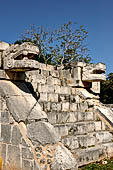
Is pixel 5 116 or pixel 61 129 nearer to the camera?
pixel 5 116

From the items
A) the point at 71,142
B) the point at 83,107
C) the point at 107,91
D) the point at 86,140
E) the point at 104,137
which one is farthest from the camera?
the point at 107,91

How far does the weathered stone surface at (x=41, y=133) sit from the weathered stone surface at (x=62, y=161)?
23 cm

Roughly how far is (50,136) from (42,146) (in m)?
0.27

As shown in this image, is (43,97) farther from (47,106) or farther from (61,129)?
(61,129)

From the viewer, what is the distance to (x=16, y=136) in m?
4.71

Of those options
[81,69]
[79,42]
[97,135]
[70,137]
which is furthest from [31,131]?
[79,42]

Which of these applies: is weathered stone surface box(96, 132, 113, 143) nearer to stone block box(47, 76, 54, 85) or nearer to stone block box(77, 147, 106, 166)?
stone block box(77, 147, 106, 166)

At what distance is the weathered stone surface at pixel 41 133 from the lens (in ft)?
15.2

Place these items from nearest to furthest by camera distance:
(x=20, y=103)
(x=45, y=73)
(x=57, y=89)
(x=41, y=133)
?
(x=41, y=133) < (x=20, y=103) < (x=57, y=89) < (x=45, y=73)

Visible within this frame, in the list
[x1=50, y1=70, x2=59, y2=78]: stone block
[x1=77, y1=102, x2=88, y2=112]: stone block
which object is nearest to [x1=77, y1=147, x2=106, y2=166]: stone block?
[x1=77, y1=102, x2=88, y2=112]: stone block

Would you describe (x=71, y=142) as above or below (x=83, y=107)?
below

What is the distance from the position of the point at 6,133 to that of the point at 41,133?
83 cm

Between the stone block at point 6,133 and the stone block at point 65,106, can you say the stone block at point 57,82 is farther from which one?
the stone block at point 6,133

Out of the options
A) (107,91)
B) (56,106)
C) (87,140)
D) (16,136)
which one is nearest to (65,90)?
(56,106)
